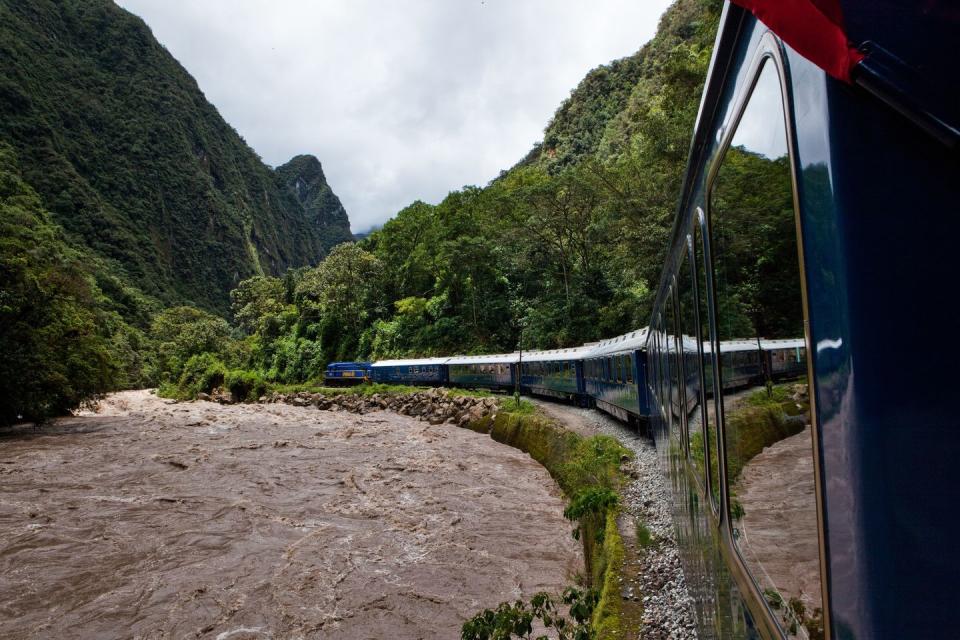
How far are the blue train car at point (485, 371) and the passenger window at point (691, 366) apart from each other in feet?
76.1

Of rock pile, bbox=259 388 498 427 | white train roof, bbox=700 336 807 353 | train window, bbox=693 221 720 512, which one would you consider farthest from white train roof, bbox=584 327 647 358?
white train roof, bbox=700 336 807 353

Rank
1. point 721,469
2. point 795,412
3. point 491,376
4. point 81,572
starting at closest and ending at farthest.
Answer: point 795,412 < point 721,469 < point 81,572 < point 491,376

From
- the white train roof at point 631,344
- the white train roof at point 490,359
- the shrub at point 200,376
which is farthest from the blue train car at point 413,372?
the white train roof at point 631,344

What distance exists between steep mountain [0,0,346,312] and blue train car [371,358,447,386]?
65.6m

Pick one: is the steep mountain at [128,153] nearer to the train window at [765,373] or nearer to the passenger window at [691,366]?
the passenger window at [691,366]

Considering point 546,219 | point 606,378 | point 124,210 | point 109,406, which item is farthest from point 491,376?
point 124,210

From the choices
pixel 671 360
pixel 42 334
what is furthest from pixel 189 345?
pixel 671 360

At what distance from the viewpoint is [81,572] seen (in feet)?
30.3

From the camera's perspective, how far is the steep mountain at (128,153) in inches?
3462

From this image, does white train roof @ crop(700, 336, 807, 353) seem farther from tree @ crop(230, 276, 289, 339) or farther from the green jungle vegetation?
tree @ crop(230, 276, 289, 339)

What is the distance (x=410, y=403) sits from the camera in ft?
93.6

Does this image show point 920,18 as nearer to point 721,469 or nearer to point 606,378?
point 721,469

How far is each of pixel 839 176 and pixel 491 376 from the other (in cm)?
2801

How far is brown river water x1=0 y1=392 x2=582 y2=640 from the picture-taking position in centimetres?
762
